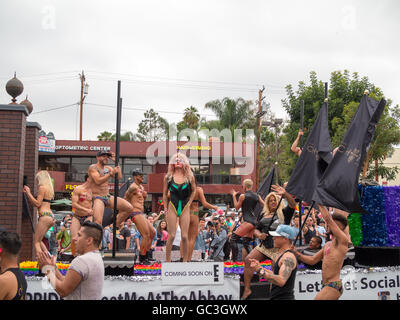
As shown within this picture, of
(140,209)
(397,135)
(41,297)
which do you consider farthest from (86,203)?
(397,135)

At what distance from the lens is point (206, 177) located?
38.3 meters

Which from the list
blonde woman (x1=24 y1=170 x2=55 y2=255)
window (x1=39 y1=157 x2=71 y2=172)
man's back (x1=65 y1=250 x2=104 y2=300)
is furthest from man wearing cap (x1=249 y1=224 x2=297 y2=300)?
window (x1=39 y1=157 x2=71 y2=172)

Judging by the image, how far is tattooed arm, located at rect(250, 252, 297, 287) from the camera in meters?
4.64

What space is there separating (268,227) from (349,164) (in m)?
1.99

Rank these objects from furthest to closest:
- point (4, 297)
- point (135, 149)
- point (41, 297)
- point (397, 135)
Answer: point (135, 149), point (397, 135), point (41, 297), point (4, 297)

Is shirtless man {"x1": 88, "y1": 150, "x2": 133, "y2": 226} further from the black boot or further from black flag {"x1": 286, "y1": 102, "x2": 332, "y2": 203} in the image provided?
black flag {"x1": 286, "y1": 102, "x2": 332, "y2": 203}

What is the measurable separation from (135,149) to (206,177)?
6.69 meters

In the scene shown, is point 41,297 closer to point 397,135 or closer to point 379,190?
point 379,190

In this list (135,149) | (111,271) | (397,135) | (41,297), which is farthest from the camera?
(135,149)

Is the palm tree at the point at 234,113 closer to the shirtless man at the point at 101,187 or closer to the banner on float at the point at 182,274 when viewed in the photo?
the shirtless man at the point at 101,187

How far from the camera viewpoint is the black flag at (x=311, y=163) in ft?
26.2

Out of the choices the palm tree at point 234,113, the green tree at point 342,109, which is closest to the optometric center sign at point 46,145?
the palm tree at point 234,113

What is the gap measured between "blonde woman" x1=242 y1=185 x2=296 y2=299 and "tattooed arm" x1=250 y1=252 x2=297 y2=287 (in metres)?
2.20
